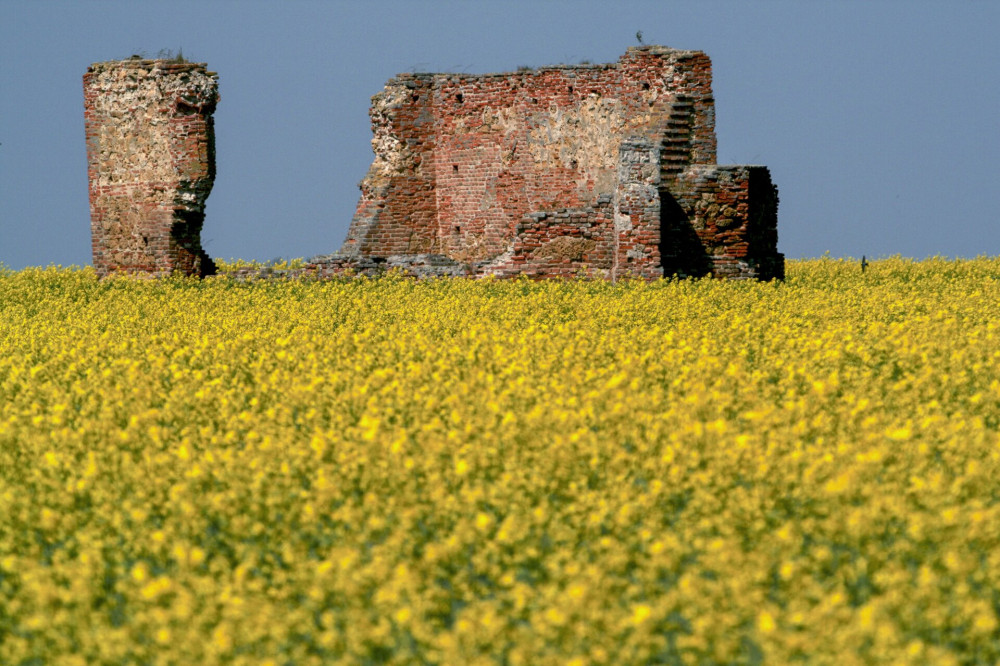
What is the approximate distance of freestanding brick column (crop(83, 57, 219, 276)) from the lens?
18.7m

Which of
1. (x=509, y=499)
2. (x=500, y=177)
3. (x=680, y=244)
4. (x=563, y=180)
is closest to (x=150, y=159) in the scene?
(x=500, y=177)

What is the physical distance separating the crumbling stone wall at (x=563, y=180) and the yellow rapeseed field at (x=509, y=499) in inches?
240

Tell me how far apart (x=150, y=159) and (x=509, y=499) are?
14.9m

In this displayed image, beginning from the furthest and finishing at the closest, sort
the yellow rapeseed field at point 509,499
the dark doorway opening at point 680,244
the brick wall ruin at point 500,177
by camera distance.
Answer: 1. the brick wall ruin at point 500,177
2. the dark doorway opening at point 680,244
3. the yellow rapeseed field at point 509,499

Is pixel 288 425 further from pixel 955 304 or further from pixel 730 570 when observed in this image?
pixel 955 304

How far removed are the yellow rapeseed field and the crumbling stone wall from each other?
6.11 metres

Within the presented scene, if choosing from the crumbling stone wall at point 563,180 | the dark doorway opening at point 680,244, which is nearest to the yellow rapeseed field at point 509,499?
the dark doorway opening at point 680,244

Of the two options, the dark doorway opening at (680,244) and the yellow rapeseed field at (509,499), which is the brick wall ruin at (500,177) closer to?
the dark doorway opening at (680,244)

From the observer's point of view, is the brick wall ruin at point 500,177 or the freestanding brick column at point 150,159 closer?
the brick wall ruin at point 500,177

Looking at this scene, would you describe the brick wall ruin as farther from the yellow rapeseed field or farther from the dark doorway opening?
the yellow rapeseed field

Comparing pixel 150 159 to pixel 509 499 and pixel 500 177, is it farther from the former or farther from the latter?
pixel 509 499

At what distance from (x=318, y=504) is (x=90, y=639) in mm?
1463

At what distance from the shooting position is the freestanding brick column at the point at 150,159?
18.7 meters

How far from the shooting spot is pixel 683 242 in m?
16.7
